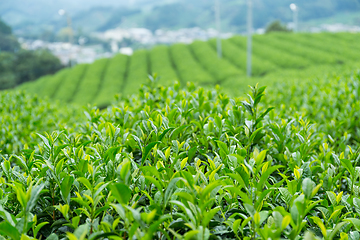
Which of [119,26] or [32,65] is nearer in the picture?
[32,65]

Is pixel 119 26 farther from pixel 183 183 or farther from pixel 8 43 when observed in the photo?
pixel 183 183

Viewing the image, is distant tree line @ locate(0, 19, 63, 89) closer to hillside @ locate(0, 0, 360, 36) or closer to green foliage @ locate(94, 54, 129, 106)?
green foliage @ locate(94, 54, 129, 106)

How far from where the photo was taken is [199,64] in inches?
1293

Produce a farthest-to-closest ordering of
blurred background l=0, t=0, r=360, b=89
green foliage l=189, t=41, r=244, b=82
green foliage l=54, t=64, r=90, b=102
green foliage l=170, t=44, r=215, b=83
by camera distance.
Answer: blurred background l=0, t=0, r=360, b=89 < green foliage l=54, t=64, r=90, b=102 < green foliage l=189, t=41, r=244, b=82 < green foliage l=170, t=44, r=215, b=83

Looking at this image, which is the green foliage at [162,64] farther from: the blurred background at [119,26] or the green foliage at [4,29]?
the green foliage at [4,29]

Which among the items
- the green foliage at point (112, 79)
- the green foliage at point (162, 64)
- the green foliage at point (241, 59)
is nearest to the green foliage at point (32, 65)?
the green foliage at point (112, 79)

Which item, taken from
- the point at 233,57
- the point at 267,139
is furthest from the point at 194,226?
the point at 233,57

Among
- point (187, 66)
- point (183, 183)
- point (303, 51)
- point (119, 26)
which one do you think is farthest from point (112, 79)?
point (119, 26)

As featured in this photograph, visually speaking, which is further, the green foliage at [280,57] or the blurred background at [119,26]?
the blurred background at [119,26]

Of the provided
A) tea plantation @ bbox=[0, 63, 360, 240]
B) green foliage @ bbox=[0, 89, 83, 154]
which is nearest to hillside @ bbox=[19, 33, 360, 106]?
green foliage @ bbox=[0, 89, 83, 154]

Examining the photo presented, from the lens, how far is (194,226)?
115 cm

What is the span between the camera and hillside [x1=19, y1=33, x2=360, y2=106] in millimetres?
27547

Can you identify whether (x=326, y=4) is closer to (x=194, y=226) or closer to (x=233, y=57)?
(x=233, y=57)

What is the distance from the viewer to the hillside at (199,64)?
2755 centimetres
